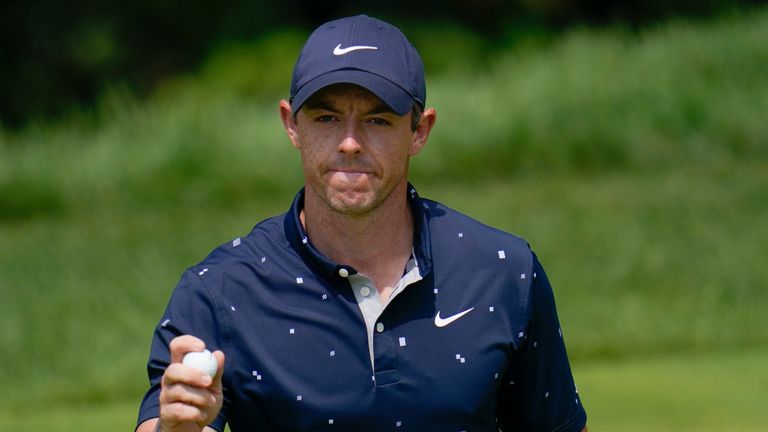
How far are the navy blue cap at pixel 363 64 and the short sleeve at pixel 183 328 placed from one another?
414mm

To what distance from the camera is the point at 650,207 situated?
12.1 m

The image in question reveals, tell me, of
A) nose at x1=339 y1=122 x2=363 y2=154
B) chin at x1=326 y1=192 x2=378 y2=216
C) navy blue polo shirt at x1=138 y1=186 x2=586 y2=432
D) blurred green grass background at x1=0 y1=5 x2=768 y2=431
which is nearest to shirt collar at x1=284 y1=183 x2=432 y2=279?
navy blue polo shirt at x1=138 y1=186 x2=586 y2=432

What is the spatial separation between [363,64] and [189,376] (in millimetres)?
776

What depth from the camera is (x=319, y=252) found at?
3178 mm

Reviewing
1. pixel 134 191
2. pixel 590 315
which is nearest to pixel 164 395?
pixel 590 315

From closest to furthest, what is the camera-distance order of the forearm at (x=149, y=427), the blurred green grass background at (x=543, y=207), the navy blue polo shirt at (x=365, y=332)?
1. the forearm at (x=149, y=427)
2. the navy blue polo shirt at (x=365, y=332)
3. the blurred green grass background at (x=543, y=207)

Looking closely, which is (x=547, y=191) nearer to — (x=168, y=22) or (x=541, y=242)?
(x=541, y=242)

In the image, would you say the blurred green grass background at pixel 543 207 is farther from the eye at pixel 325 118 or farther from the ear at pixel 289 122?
the eye at pixel 325 118

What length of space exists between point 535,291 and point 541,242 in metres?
8.18

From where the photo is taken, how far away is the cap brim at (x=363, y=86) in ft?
10.0

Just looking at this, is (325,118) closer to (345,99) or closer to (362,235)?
(345,99)

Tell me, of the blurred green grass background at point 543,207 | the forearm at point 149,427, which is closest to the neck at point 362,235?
the forearm at point 149,427

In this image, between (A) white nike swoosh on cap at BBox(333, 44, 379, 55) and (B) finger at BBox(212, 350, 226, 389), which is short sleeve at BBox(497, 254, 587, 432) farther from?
(B) finger at BBox(212, 350, 226, 389)

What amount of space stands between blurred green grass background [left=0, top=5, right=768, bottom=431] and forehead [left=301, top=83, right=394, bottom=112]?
462cm
